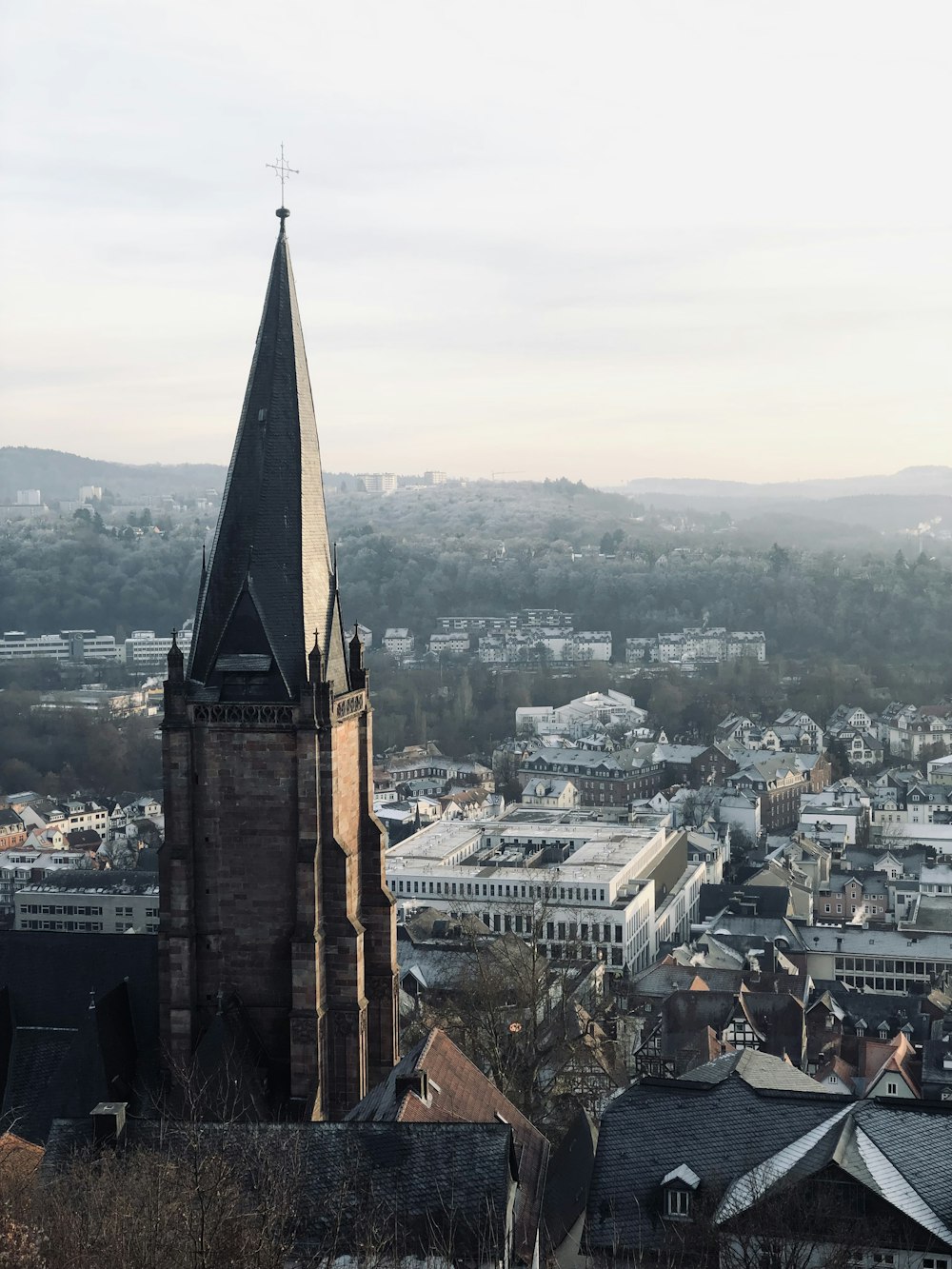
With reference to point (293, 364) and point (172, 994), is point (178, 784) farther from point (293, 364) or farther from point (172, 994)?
point (293, 364)

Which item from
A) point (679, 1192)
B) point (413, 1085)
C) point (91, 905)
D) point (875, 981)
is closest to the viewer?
point (679, 1192)

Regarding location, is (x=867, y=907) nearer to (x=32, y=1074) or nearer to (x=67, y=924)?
(x=67, y=924)

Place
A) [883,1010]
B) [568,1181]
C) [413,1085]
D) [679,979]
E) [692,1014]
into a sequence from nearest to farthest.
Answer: [413,1085] < [568,1181] < [692,1014] < [883,1010] < [679,979]

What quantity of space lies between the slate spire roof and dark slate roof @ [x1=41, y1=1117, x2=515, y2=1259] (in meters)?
10.2

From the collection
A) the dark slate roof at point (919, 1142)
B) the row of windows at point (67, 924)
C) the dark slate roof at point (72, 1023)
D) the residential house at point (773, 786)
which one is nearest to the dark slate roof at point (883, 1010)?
the row of windows at point (67, 924)

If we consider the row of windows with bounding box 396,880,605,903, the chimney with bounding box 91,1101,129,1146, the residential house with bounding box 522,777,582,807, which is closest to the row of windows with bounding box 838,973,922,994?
the row of windows with bounding box 396,880,605,903

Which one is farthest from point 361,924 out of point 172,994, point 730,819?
point 730,819

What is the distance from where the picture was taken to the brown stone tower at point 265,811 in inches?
1346

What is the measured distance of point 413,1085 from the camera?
30.3 metres

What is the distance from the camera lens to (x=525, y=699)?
197250 millimetres

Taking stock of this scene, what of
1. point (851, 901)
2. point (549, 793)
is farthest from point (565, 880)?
point (549, 793)

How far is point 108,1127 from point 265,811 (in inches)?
311

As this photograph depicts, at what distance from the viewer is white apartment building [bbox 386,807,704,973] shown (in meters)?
90.7

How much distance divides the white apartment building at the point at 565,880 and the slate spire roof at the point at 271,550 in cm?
4580
